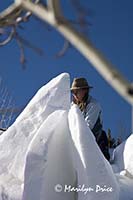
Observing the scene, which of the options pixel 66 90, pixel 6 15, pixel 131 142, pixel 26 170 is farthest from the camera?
pixel 131 142

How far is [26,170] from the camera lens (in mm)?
2203

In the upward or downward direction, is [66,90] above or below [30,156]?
above

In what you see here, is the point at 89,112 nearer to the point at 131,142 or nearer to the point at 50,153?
the point at 131,142

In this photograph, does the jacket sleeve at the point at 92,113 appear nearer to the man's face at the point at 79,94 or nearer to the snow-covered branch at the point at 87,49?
the man's face at the point at 79,94

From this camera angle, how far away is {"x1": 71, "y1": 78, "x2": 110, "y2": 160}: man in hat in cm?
324

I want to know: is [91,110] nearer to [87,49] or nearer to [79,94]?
[79,94]

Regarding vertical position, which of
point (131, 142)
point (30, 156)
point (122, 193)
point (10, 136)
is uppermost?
point (10, 136)

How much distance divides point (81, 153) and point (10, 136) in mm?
454

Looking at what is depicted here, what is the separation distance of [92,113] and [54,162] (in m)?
0.98

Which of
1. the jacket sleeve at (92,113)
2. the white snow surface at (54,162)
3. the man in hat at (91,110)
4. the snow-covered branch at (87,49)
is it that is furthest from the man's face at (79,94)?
the snow-covered branch at (87,49)

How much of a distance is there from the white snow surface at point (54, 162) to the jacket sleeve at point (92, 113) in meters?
0.66

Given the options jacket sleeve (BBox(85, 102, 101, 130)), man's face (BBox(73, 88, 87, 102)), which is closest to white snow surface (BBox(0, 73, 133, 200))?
jacket sleeve (BBox(85, 102, 101, 130))

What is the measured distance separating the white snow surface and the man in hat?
27.0 inches

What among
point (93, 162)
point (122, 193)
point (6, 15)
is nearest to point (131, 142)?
point (122, 193)
